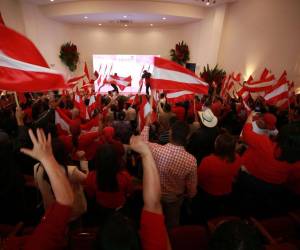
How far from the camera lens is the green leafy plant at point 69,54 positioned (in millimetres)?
10399

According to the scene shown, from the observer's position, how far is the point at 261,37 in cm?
724

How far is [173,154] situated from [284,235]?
1216 millimetres

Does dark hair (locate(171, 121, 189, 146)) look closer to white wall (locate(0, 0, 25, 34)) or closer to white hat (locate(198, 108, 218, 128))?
white hat (locate(198, 108, 218, 128))

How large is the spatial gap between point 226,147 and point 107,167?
3.62 feet

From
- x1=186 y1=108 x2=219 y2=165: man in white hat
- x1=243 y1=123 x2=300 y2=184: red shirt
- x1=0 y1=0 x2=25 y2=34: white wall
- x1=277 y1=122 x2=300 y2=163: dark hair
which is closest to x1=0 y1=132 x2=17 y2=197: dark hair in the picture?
x1=186 y1=108 x2=219 y2=165: man in white hat

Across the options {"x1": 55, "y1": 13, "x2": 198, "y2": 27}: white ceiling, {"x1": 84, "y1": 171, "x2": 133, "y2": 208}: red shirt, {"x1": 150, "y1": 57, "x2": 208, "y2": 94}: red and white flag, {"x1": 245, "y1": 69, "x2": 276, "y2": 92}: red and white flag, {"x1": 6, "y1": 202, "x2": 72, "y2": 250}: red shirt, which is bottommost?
{"x1": 84, "y1": 171, "x2": 133, "y2": 208}: red shirt

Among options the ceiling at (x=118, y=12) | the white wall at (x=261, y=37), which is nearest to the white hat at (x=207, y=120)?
the white wall at (x=261, y=37)

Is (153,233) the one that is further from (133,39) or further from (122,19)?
(133,39)

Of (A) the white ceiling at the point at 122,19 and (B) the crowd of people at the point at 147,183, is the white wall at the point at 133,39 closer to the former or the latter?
(A) the white ceiling at the point at 122,19

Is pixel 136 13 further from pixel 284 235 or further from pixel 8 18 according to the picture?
pixel 284 235

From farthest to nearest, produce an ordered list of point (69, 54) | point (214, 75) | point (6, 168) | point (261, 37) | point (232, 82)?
point (69, 54) → point (214, 75) → point (261, 37) → point (232, 82) → point (6, 168)

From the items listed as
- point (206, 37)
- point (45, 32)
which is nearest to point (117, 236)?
point (206, 37)

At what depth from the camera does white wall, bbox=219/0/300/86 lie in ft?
20.4

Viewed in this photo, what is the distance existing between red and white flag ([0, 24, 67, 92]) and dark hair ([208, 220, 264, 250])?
170cm
